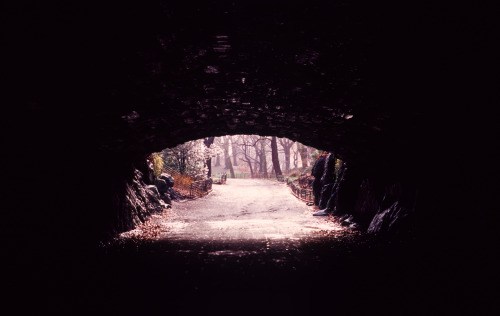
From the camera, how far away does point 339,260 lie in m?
5.07

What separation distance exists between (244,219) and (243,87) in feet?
27.4

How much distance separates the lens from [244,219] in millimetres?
11898

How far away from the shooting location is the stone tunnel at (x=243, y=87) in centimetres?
284

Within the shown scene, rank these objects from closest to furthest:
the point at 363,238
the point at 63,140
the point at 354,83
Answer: the point at 354,83
the point at 63,140
the point at 363,238

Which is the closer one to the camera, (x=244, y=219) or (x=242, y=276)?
(x=242, y=276)

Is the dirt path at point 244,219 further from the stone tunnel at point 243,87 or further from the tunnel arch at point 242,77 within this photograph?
the tunnel arch at point 242,77

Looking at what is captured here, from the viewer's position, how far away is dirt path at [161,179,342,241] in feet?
26.3

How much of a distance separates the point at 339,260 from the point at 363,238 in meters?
2.86

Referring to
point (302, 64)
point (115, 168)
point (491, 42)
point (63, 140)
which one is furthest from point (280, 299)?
point (115, 168)

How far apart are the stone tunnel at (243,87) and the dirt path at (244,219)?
3106 mm

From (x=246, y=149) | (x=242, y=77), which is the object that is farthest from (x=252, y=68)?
(x=246, y=149)

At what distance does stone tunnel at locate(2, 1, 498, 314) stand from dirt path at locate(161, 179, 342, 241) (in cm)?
311

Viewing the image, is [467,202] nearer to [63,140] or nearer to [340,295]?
[340,295]

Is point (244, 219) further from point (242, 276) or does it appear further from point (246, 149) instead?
point (246, 149)
